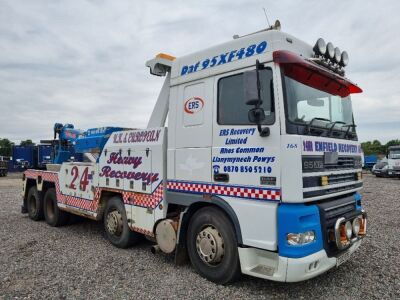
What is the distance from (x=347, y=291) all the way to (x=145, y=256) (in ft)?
10.0

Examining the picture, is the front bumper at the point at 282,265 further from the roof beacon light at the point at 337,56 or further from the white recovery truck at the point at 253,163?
the roof beacon light at the point at 337,56

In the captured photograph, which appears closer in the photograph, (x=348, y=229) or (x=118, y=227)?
(x=348, y=229)

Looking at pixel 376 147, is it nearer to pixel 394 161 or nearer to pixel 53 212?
pixel 394 161

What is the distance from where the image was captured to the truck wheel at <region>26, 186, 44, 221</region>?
28.7ft

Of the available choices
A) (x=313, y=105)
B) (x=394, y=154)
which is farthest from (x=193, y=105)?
(x=394, y=154)

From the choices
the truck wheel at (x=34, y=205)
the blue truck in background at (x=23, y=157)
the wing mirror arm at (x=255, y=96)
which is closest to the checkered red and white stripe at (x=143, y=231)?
the wing mirror arm at (x=255, y=96)

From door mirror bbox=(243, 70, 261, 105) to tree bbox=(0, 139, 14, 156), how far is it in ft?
216

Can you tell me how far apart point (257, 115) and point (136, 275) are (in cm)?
281

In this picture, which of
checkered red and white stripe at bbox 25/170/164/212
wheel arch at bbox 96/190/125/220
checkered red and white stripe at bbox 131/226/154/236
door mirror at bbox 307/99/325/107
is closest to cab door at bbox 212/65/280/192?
door mirror at bbox 307/99/325/107

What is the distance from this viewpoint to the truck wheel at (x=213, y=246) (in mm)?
4160

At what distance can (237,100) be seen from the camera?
4254mm

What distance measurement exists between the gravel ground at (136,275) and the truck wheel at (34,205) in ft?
5.80

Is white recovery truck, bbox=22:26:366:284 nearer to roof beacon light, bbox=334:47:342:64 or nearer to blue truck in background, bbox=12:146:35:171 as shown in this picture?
roof beacon light, bbox=334:47:342:64

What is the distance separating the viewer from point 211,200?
174 inches
